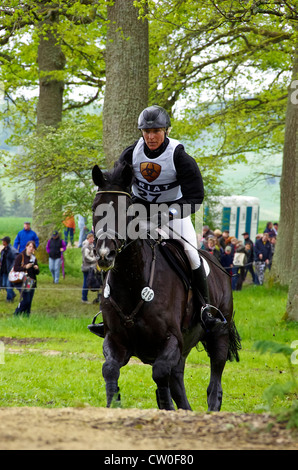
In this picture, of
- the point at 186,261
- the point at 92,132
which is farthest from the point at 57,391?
the point at 92,132

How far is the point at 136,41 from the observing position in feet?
48.6

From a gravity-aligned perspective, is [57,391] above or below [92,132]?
below

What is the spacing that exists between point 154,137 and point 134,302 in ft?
5.31

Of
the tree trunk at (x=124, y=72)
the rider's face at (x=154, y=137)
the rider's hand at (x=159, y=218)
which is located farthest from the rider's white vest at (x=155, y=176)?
Result: the tree trunk at (x=124, y=72)

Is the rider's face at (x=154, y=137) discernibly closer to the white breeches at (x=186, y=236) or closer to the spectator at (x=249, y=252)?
the white breeches at (x=186, y=236)

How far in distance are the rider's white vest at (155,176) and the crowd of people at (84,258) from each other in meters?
8.48

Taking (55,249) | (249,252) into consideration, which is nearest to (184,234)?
(55,249)

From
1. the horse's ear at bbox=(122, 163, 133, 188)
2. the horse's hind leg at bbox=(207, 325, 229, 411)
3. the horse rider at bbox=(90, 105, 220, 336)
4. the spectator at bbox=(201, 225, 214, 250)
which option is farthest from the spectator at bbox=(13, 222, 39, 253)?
the horse's ear at bbox=(122, 163, 133, 188)

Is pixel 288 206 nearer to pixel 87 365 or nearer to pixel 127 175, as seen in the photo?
pixel 87 365

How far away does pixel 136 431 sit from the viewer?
4.32 meters
